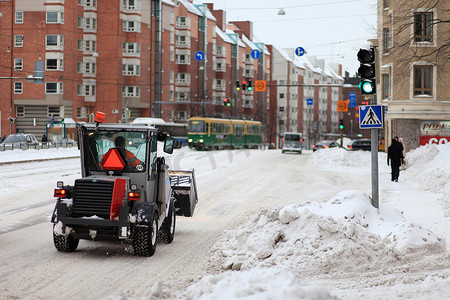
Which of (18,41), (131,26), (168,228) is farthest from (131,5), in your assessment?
(168,228)

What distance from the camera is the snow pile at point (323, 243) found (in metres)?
8.74

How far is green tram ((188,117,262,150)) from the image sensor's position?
61562 mm

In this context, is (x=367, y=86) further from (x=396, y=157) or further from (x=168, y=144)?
(x=396, y=157)

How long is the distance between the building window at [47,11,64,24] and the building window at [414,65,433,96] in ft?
137

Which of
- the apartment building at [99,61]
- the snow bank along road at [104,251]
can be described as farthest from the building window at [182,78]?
the snow bank along road at [104,251]

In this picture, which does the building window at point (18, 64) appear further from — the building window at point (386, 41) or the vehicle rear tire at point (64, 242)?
the vehicle rear tire at point (64, 242)

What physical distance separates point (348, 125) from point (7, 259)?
136 m

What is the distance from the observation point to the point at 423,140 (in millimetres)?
39688

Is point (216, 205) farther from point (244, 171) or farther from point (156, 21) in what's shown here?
point (156, 21)

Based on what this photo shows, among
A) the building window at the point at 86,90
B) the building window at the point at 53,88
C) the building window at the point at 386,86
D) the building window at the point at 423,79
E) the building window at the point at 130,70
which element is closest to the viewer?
the building window at the point at 423,79

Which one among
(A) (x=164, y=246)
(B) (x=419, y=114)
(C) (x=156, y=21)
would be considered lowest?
(A) (x=164, y=246)

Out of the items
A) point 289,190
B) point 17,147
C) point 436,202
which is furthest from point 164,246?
point 17,147

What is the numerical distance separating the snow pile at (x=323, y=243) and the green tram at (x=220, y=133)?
50.7 meters

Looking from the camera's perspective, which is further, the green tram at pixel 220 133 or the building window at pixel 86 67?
the building window at pixel 86 67
